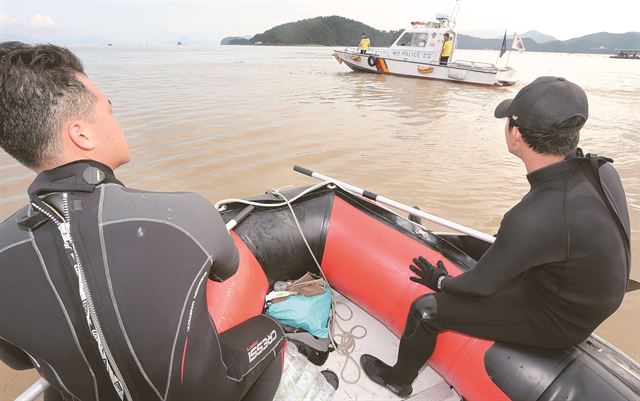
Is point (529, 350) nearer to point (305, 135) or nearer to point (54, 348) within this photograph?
point (54, 348)

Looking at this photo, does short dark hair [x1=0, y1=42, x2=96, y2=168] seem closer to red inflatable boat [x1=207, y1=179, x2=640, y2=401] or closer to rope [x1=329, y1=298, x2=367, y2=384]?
red inflatable boat [x1=207, y1=179, x2=640, y2=401]

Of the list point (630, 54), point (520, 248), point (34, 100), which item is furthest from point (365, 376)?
point (630, 54)

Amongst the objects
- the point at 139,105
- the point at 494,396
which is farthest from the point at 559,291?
the point at 139,105

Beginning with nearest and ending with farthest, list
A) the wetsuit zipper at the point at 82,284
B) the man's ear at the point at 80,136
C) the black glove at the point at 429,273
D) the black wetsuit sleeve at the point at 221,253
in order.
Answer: the wetsuit zipper at the point at 82,284 → the man's ear at the point at 80,136 → the black wetsuit sleeve at the point at 221,253 → the black glove at the point at 429,273

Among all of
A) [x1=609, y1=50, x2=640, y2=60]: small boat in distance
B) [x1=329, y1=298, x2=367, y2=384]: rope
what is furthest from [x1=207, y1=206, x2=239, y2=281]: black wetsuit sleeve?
[x1=609, y1=50, x2=640, y2=60]: small boat in distance

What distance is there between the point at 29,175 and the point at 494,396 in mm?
6228

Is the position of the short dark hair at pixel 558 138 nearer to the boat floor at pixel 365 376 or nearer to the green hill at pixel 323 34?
the boat floor at pixel 365 376

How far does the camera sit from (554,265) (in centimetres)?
132

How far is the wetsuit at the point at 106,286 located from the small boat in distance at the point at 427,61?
1564cm

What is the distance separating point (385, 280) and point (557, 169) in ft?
4.02

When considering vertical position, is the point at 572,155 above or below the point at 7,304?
above

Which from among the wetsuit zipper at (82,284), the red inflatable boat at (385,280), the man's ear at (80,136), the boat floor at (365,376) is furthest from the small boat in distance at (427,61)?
the wetsuit zipper at (82,284)

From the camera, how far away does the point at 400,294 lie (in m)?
2.14

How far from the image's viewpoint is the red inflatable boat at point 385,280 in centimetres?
150
